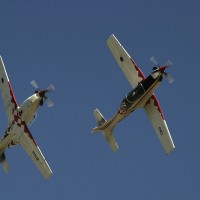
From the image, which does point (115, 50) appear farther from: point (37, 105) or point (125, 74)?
point (37, 105)

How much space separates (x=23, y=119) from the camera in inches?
3110

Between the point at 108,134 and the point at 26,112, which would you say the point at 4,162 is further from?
the point at 108,134

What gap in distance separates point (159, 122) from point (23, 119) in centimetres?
1161

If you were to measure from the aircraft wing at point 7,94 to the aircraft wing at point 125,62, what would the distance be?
9593 mm

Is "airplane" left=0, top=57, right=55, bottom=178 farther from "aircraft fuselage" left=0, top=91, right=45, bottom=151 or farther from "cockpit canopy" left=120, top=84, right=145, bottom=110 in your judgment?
"cockpit canopy" left=120, top=84, right=145, bottom=110

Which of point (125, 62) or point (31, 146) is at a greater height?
point (125, 62)

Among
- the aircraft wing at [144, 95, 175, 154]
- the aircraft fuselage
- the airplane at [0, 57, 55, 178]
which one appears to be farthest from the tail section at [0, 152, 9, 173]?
the aircraft wing at [144, 95, 175, 154]

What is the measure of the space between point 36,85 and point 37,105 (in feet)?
5.73

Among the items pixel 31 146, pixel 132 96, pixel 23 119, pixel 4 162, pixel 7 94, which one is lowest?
pixel 132 96

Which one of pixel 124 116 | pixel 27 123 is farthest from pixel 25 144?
pixel 124 116

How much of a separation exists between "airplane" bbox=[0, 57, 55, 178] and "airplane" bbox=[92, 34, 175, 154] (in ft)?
21.6

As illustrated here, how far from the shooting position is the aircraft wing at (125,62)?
7950 cm

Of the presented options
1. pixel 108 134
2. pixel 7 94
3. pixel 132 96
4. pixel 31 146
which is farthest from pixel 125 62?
pixel 31 146

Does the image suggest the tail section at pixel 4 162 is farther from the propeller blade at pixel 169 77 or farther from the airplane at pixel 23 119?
the propeller blade at pixel 169 77
